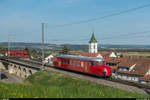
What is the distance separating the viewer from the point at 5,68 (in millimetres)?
80250

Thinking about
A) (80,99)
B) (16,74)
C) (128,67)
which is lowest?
(16,74)

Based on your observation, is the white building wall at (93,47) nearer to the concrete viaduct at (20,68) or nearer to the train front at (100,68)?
the concrete viaduct at (20,68)

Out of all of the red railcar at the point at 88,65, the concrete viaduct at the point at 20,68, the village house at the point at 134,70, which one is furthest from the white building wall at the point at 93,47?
the red railcar at the point at 88,65

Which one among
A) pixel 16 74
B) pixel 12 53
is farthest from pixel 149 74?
pixel 12 53

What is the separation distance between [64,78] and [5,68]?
5783cm

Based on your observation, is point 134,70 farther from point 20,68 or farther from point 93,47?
point 93,47

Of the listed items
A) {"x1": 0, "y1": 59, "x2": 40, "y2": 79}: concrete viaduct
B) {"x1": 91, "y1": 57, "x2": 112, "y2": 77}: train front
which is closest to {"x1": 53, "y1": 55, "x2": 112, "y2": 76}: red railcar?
{"x1": 91, "y1": 57, "x2": 112, "y2": 77}: train front

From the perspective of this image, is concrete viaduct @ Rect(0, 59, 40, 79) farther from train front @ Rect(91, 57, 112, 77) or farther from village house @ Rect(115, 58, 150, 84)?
village house @ Rect(115, 58, 150, 84)

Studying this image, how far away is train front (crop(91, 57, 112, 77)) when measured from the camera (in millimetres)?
Answer: 26188

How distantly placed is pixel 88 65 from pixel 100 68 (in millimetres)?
2515

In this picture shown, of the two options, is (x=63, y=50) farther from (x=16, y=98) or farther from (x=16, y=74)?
(x=16, y=98)

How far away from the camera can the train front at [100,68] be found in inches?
1031

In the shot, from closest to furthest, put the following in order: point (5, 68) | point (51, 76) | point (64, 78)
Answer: point (64, 78)
point (51, 76)
point (5, 68)

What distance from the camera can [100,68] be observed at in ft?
86.3
